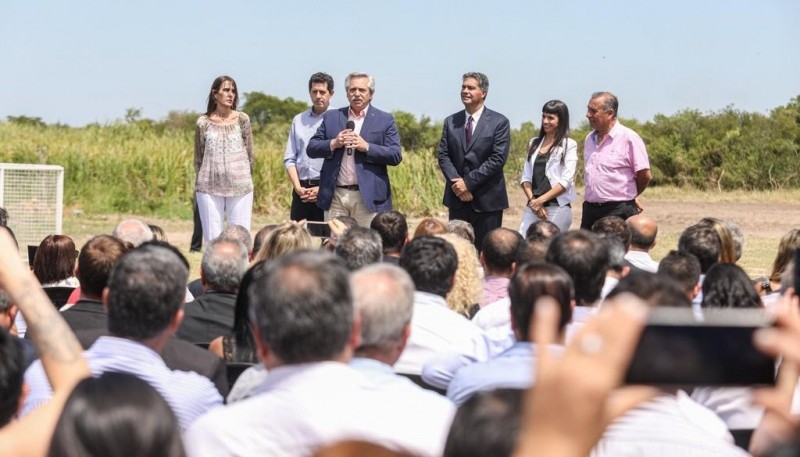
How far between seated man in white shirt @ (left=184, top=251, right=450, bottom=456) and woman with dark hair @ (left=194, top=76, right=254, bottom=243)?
8.24 m

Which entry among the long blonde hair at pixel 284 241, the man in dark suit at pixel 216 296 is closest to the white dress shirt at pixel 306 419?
the man in dark suit at pixel 216 296

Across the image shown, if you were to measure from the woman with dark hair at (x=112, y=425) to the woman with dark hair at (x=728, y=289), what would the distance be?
9.66 feet

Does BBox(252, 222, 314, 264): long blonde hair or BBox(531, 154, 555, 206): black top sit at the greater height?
BBox(531, 154, 555, 206): black top

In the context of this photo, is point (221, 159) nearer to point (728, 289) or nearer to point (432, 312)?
point (432, 312)

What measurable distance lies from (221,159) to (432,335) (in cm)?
643

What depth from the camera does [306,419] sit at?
2832 mm

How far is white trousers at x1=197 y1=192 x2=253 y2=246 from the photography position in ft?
37.1

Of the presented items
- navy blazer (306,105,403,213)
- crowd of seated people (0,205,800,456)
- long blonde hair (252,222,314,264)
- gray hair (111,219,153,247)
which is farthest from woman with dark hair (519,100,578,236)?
long blonde hair (252,222,314,264)

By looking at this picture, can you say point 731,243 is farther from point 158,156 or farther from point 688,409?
point 158,156

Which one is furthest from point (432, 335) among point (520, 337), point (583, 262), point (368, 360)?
point (368, 360)

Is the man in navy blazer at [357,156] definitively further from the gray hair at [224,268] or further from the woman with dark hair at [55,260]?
the gray hair at [224,268]

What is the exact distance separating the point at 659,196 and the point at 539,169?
18.5m

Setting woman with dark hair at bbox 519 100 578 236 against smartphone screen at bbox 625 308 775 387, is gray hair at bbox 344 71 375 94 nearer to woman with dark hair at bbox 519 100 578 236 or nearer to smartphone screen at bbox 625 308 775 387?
woman with dark hair at bbox 519 100 578 236

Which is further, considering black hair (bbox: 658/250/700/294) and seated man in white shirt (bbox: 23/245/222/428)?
black hair (bbox: 658/250/700/294)
